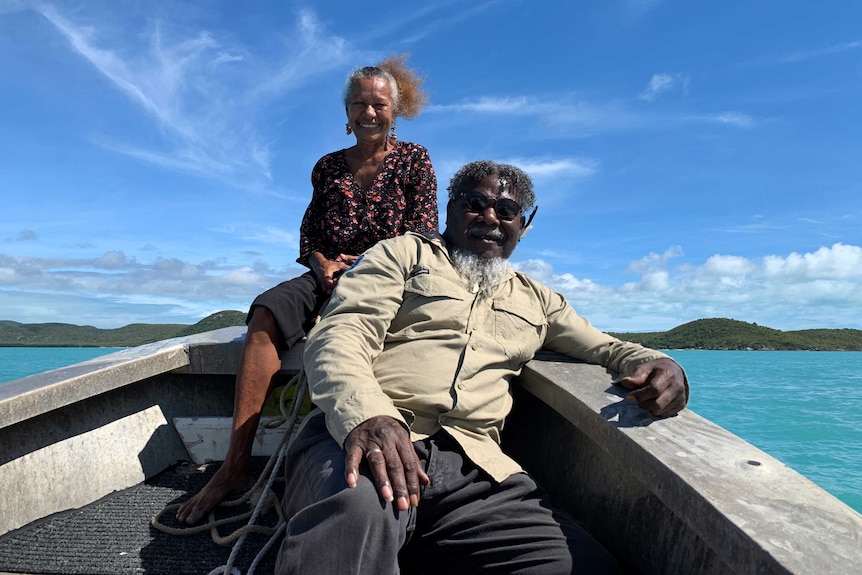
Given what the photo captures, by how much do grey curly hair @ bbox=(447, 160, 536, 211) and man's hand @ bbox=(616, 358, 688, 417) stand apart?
880 mm

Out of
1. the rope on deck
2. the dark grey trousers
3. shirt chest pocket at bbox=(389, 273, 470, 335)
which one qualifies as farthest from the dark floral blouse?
the dark grey trousers

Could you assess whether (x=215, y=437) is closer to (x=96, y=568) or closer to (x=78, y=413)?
(x=78, y=413)

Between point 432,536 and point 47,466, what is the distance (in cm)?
176

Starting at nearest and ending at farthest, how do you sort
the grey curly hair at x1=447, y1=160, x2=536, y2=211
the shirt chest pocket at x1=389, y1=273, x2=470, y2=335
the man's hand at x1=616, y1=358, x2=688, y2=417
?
the man's hand at x1=616, y1=358, x2=688, y2=417 → the shirt chest pocket at x1=389, y1=273, x2=470, y2=335 → the grey curly hair at x1=447, y1=160, x2=536, y2=211

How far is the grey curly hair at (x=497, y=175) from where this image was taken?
2.53 metres

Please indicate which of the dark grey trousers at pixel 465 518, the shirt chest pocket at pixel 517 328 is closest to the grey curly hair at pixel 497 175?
the shirt chest pocket at pixel 517 328

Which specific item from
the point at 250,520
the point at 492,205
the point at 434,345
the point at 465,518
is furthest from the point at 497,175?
the point at 250,520

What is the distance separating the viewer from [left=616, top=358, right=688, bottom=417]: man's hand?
195 cm

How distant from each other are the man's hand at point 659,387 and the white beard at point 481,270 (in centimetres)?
61

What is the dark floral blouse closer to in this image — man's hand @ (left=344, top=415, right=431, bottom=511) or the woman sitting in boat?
the woman sitting in boat

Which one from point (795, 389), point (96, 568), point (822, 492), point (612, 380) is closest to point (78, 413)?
point (96, 568)

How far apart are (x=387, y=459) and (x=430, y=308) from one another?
0.76 meters

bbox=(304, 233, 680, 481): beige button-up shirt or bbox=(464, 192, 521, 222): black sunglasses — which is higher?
bbox=(464, 192, 521, 222): black sunglasses

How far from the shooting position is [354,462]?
156 centimetres
